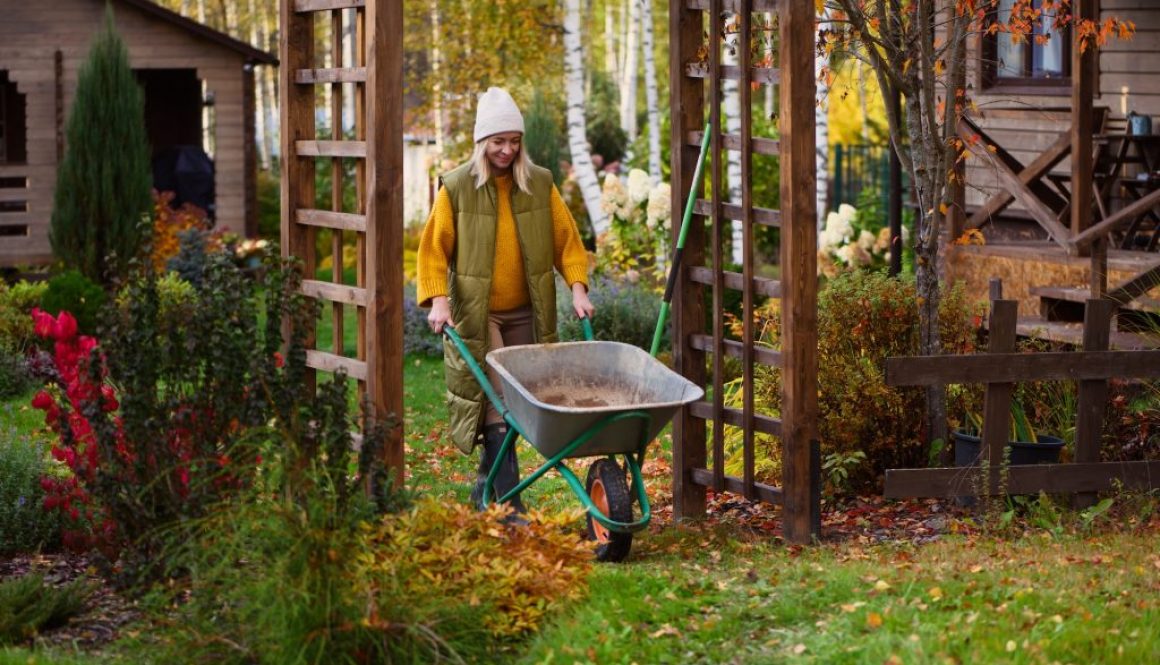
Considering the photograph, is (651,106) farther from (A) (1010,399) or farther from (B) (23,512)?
(B) (23,512)

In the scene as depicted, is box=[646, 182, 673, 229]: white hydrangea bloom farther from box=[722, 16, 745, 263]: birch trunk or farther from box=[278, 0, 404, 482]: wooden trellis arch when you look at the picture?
box=[278, 0, 404, 482]: wooden trellis arch

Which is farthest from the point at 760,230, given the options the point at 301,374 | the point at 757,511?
the point at 301,374

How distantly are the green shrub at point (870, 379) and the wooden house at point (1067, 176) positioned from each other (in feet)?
5.16

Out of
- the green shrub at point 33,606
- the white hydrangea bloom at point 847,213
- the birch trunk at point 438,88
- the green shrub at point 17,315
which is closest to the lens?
the green shrub at point 33,606

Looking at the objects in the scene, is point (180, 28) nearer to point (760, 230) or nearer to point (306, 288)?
point (760, 230)

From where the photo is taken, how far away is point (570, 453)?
6039mm

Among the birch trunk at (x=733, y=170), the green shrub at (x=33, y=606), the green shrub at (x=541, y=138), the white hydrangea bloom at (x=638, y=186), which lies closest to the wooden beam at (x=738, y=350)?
the green shrub at (x=33, y=606)

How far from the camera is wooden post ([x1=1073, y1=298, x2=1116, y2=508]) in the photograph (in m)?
7.31

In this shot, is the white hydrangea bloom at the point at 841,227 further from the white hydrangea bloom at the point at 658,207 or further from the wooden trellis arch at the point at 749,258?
the wooden trellis arch at the point at 749,258

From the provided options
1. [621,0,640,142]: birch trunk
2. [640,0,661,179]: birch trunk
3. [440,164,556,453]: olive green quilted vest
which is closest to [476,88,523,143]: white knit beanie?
[440,164,556,453]: olive green quilted vest

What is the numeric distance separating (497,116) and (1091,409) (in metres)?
3.14

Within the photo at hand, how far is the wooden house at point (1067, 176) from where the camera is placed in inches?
420

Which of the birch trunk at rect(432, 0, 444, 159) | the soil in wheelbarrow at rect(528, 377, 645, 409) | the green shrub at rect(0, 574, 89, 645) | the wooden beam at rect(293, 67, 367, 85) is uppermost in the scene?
the birch trunk at rect(432, 0, 444, 159)

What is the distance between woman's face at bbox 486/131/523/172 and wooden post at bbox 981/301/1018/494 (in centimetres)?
235
